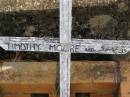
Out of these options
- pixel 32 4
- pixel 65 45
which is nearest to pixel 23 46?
pixel 65 45

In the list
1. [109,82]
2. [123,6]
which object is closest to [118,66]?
[109,82]

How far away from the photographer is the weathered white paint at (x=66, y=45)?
204cm

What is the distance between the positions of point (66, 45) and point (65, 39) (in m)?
0.04

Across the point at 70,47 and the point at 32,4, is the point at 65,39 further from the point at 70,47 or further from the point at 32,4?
the point at 32,4

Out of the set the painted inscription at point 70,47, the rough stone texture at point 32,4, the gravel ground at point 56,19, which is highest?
the rough stone texture at point 32,4

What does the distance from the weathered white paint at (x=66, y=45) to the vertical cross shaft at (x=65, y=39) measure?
1.3 inches

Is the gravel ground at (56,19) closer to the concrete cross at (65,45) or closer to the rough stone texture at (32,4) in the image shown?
the rough stone texture at (32,4)

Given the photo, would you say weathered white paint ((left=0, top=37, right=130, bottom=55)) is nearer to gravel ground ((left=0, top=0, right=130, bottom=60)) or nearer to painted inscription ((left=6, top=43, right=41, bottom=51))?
painted inscription ((left=6, top=43, right=41, bottom=51))

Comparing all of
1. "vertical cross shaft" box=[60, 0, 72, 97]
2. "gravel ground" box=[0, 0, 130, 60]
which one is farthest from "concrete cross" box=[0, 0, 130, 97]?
"gravel ground" box=[0, 0, 130, 60]

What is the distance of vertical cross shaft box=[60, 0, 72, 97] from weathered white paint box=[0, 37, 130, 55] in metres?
0.03

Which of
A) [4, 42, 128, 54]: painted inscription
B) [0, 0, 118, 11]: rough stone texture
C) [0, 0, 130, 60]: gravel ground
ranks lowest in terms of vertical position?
[4, 42, 128, 54]: painted inscription

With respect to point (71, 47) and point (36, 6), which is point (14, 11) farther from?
point (71, 47)

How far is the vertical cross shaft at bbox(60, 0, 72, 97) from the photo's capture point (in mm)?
1941

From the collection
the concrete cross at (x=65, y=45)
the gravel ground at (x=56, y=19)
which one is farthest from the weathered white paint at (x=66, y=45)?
the gravel ground at (x=56, y=19)
